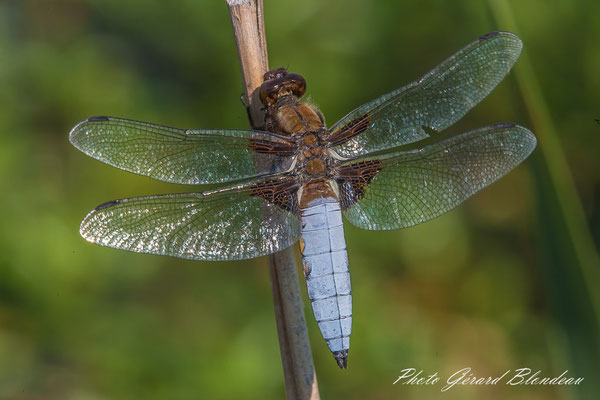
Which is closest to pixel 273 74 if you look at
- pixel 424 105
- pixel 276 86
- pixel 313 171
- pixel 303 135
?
pixel 276 86

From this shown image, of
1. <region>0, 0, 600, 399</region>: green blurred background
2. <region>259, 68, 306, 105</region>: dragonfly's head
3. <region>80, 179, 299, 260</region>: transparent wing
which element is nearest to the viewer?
<region>80, 179, 299, 260</region>: transparent wing

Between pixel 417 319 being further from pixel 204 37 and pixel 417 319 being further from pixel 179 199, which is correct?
pixel 204 37

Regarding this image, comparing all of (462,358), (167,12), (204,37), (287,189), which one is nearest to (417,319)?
(462,358)

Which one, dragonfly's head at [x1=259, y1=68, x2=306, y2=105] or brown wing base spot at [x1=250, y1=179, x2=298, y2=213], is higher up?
dragonfly's head at [x1=259, y1=68, x2=306, y2=105]

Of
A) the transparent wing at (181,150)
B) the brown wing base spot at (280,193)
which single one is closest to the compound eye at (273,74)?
the transparent wing at (181,150)

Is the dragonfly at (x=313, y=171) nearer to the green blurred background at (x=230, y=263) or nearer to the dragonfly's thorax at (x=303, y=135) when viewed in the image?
the dragonfly's thorax at (x=303, y=135)

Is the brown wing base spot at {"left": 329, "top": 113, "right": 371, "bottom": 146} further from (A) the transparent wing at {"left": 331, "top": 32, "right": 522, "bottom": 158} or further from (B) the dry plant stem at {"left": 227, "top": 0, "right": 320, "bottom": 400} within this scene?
(B) the dry plant stem at {"left": 227, "top": 0, "right": 320, "bottom": 400}

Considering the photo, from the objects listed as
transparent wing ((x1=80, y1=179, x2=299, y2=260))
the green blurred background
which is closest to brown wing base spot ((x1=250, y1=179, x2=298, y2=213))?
transparent wing ((x1=80, y1=179, x2=299, y2=260))
